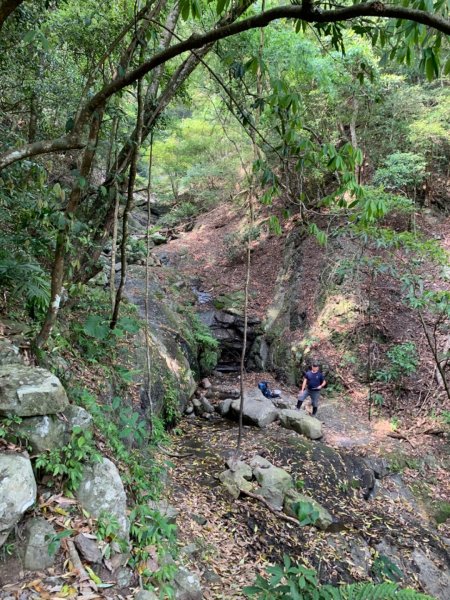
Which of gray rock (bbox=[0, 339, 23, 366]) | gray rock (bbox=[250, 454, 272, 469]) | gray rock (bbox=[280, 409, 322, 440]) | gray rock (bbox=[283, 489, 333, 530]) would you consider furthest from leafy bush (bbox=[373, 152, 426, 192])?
gray rock (bbox=[0, 339, 23, 366])

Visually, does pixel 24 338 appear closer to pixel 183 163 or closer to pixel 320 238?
pixel 320 238

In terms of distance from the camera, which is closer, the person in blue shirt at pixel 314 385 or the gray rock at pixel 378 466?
the gray rock at pixel 378 466

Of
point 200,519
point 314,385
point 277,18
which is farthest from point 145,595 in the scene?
point 314,385

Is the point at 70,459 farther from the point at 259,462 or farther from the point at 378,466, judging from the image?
the point at 378,466

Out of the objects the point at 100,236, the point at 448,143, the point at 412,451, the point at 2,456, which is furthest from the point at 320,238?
the point at 448,143

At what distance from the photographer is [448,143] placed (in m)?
10.0

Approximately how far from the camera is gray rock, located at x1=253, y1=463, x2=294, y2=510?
483 centimetres

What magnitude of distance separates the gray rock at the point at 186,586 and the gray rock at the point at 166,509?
2.10 ft

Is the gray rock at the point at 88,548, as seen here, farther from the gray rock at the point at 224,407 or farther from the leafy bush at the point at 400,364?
the leafy bush at the point at 400,364

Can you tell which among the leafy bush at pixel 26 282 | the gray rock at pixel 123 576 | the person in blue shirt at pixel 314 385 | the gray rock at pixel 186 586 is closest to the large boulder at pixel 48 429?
the gray rock at pixel 123 576

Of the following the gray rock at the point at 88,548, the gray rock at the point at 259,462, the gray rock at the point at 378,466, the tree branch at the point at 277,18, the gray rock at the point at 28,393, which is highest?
the tree branch at the point at 277,18

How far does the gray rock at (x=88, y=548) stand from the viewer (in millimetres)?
2484

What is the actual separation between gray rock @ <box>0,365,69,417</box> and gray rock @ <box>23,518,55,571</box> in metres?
0.74

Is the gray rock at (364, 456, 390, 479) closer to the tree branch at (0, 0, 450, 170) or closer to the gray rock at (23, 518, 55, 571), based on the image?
the gray rock at (23, 518, 55, 571)
